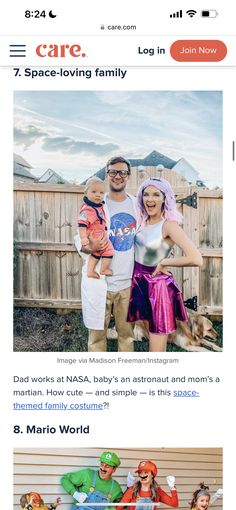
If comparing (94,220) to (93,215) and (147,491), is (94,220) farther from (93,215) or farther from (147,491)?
(147,491)

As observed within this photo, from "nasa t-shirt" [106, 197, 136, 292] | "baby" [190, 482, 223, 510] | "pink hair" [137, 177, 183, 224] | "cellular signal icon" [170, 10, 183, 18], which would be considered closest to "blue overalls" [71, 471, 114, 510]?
"baby" [190, 482, 223, 510]

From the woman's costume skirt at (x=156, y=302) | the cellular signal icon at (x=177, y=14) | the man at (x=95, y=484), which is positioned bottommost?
the man at (x=95, y=484)

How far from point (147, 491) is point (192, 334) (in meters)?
0.52

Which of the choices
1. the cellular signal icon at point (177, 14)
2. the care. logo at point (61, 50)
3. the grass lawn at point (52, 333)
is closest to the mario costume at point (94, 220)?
the grass lawn at point (52, 333)

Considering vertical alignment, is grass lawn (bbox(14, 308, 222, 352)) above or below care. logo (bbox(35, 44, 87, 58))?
below

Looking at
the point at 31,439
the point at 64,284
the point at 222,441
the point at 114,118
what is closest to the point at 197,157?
the point at 114,118

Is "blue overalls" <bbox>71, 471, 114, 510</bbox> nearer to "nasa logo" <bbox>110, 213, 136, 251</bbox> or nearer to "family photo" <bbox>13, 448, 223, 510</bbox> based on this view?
"family photo" <bbox>13, 448, 223, 510</bbox>

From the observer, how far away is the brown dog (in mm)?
2033

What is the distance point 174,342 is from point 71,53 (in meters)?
0.96

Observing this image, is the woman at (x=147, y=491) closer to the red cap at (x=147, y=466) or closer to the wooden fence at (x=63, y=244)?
the red cap at (x=147, y=466)

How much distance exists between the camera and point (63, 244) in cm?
202

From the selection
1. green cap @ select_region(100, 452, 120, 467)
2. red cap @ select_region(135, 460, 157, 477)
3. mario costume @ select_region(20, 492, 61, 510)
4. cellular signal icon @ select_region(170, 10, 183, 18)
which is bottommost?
mario costume @ select_region(20, 492, 61, 510)

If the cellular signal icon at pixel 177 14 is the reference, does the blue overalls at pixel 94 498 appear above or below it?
below

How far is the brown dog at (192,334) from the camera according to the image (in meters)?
2.03
